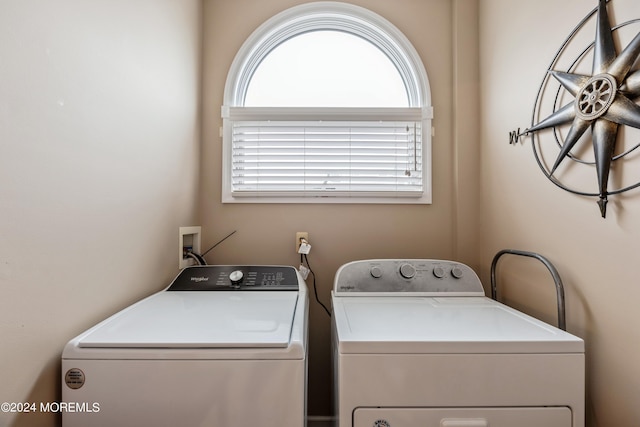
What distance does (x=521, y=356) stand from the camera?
84 cm

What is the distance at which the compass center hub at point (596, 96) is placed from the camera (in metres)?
0.91

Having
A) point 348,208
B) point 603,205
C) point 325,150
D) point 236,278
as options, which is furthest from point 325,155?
point 603,205

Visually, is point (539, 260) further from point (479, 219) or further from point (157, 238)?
point (157, 238)

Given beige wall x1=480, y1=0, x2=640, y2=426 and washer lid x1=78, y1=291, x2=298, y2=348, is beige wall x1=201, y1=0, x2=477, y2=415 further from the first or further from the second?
washer lid x1=78, y1=291, x2=298, y2=348

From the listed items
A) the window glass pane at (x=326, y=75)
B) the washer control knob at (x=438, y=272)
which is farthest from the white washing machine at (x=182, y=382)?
the window glass pane at (x=326, y=75)

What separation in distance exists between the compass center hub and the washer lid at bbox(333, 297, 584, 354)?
26.9 inches

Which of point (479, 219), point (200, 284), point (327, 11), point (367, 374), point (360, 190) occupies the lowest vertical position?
point (367, 374)

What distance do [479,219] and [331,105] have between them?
42.7 inches

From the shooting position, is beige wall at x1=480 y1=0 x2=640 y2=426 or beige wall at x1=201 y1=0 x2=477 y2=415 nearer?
beige wall at x1=480 y1=0 x2=640 y2=426

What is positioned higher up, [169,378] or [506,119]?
[506,119]

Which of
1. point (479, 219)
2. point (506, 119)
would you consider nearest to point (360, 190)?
point (479, 219)

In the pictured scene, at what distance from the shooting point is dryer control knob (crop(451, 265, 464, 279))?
1.47 m

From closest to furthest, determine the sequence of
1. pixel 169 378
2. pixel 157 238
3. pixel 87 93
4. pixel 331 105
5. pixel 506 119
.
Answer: pixel 169 378
pixel 87 93
pixel 157 238
pixel 506 119
pixel 331 105

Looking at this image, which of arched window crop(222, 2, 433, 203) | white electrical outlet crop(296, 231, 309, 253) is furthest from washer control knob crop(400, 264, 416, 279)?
white electrical outlet crop(296, 231, 309, 253)
